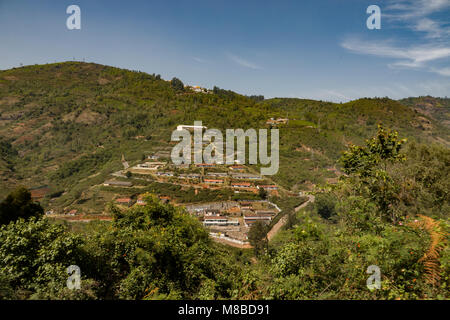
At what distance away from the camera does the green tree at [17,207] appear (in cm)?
1016

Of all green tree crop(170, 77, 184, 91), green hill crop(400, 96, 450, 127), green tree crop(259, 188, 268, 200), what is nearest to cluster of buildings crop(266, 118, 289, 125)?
green tree crop(259, 188, 268, 200)

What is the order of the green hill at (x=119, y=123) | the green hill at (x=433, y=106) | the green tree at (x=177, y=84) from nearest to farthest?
1. the green hill at (x=119, y=123)
2. the green tree at (x=177, y=84)
3. the green hill at (x=433, y=106)

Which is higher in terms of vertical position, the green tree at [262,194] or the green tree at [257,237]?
the green tree at [262,194]

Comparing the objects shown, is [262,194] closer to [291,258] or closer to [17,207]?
[17,207]

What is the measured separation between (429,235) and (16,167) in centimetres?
5839

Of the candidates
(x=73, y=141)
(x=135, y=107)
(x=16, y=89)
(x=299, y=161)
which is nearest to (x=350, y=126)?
(x=299, y=161)

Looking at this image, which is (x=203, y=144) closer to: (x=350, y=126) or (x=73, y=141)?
(x=73, y=141)

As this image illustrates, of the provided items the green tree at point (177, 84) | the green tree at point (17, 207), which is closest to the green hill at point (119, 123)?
the green tree at point (177, 84)

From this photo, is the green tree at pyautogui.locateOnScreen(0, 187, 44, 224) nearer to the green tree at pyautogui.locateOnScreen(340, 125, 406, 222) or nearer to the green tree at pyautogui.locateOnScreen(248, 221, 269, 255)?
the green tree at pyautogui.locateOnScreen(340, 125, 406, 222)

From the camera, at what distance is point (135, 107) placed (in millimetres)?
65500

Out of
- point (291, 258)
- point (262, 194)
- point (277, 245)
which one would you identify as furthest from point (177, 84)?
point (291, 258)

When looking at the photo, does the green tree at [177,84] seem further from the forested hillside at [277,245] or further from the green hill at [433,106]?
the green hill at [433,106]

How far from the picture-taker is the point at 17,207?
34.2 ft

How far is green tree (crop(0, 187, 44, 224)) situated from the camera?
33.3 ft
